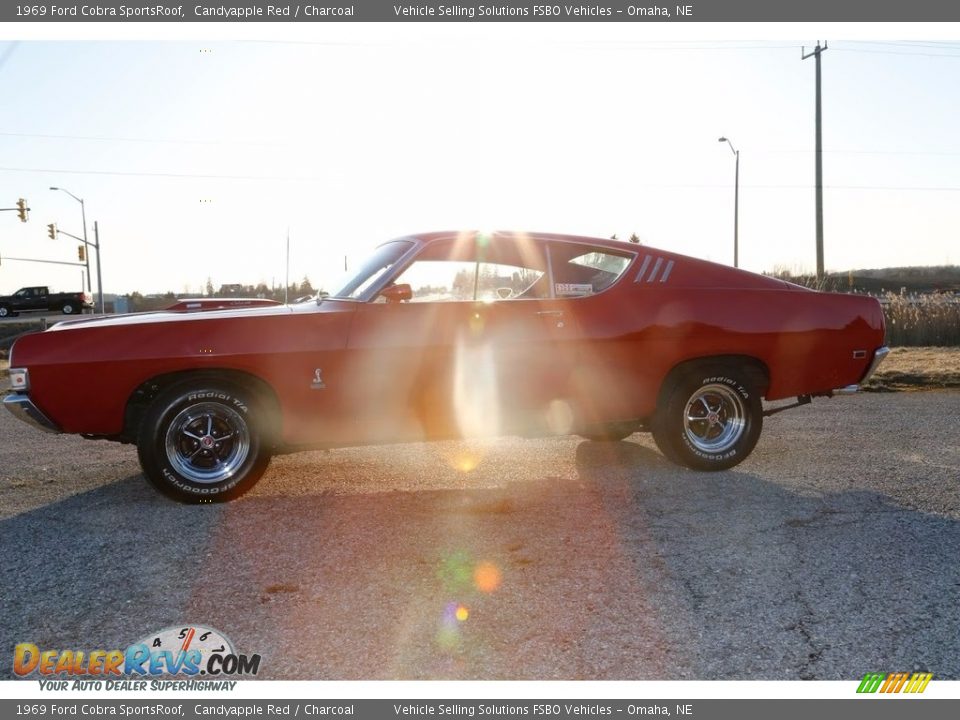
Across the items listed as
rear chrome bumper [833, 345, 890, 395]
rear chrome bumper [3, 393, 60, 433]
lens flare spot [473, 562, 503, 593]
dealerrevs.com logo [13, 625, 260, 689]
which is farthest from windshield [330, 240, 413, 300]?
rear chrome bumper [833, 345, 890, 395]

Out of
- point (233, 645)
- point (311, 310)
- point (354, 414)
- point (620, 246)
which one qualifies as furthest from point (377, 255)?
point (233, 645)

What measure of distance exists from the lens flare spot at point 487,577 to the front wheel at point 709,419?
7.27ft

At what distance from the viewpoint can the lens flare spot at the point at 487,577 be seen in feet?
10.8

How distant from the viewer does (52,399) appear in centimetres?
441

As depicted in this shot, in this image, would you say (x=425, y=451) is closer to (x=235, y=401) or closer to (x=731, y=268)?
(x=235, y=401)

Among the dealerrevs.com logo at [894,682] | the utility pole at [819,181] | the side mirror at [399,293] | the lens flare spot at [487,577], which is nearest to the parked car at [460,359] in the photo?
the side mirror at [399,293]

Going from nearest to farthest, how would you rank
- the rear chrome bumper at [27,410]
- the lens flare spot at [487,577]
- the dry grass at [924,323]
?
1. the lens flare spot at [487,577]
2. the rear chrome bumper at [27,410]
3. the dry grass at [924,323]

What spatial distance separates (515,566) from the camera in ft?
11.6

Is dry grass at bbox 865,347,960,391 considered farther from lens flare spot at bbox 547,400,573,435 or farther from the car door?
the car door

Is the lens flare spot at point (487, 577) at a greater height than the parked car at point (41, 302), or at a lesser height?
lesser

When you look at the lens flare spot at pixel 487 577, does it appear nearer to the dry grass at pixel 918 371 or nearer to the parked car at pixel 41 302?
the dry grass at pixel 918 371

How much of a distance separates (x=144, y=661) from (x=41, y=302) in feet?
159

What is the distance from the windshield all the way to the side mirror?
0.70ft

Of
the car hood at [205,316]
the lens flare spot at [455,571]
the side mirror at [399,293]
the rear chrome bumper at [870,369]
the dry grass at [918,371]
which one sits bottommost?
the dry grass at [918,371]
